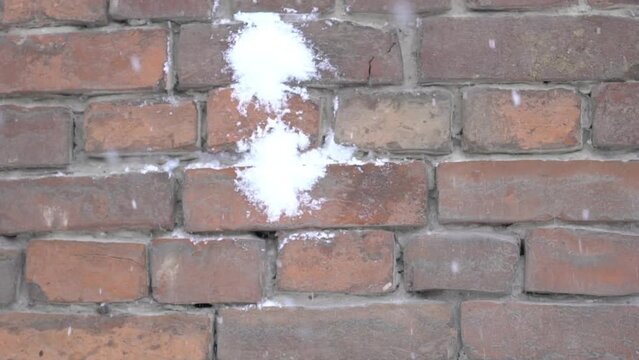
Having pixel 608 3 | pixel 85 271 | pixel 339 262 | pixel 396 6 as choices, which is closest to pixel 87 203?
pixel 85 271

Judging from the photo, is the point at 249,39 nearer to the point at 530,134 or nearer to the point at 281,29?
the point at 281,29

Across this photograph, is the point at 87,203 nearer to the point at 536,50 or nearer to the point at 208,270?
the point at 208,270

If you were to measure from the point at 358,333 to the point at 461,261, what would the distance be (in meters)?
0.16

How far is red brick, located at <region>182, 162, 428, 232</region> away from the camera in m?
0.92

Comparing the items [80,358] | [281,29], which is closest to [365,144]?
[281,29]

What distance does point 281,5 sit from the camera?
951mm

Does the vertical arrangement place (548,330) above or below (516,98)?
below

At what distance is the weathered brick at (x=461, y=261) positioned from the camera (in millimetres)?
911

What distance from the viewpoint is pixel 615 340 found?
896 millimetres

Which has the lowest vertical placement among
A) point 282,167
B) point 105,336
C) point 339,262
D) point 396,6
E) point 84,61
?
point 105,336

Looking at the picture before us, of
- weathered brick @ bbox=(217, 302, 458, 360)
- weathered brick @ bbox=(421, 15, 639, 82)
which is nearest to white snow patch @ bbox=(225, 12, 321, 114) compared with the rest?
weathered brick @ bbox=(421, 15, 639, 82)

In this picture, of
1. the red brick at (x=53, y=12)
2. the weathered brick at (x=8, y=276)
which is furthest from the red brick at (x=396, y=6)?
the weathered brick at (x=8, y=276)

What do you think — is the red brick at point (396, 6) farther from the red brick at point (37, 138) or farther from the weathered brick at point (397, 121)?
the red brick at point (37, 138)

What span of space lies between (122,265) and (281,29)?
0.36 meters
